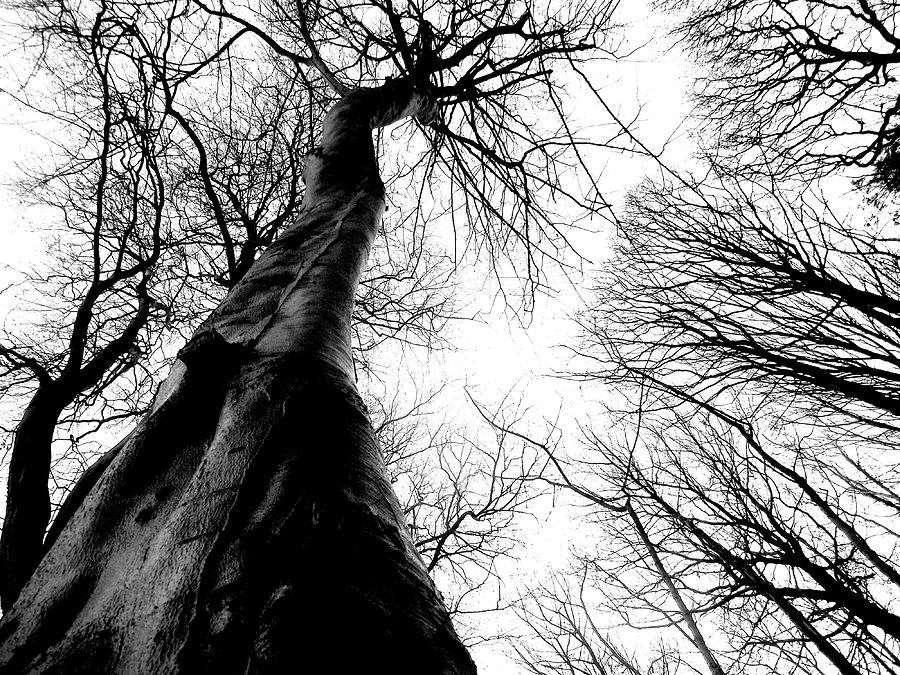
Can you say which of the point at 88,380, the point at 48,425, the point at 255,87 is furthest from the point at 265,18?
the point at 48,425

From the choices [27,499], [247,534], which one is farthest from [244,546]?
[27,499]

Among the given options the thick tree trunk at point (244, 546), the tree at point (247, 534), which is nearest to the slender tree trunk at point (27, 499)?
the tree at point (247, 534)

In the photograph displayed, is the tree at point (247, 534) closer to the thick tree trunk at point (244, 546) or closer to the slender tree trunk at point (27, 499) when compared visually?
the thick tree trunk at point (244, 546)

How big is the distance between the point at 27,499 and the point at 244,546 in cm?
289

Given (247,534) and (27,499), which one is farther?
(27,499)

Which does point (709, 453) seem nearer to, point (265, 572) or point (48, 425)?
point (265, 572)

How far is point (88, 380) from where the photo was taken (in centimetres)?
333

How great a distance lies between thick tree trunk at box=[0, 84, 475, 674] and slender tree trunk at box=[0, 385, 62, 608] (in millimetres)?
2182

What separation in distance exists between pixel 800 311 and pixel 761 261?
52 centimetres

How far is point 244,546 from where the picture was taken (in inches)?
22.1

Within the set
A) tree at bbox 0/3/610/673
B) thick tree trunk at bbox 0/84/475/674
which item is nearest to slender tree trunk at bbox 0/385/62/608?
tree at bbox 0/3/610/673

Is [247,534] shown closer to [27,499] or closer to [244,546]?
[244,546]

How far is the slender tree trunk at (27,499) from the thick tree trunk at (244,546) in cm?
218

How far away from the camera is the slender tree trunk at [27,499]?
2.21 metres
